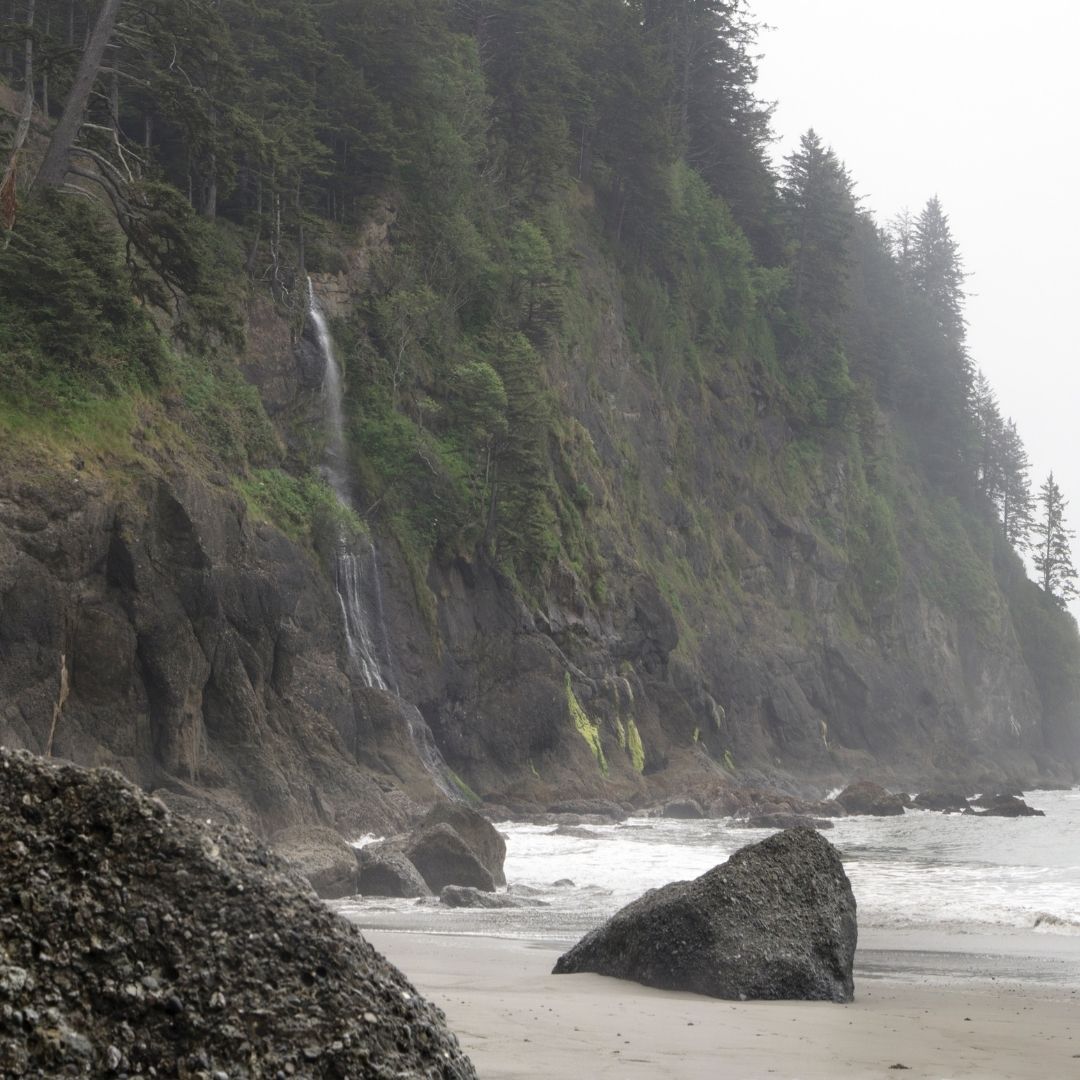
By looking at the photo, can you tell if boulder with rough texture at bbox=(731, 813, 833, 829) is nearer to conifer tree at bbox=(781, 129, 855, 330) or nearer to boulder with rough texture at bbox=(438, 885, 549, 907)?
boulder with rough texture at bbox=(438, 885, 549, 907)

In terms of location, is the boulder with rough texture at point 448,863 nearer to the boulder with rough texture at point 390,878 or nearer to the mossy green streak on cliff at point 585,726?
the boulder with rough texture at point 390,878

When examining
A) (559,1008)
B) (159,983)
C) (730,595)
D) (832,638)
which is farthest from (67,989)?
(832,638)

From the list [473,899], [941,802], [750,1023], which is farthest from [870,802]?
[750,1023]

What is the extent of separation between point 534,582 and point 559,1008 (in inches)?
1102

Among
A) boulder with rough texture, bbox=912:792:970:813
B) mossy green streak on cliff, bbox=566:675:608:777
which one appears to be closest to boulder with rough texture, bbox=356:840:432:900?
mossy green streak on cliff, bbox=566:675:608:777

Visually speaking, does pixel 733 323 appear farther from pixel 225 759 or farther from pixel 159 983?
pixel 159 983

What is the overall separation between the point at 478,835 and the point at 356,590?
11.3 m

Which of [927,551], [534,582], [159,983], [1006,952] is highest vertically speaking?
[927,551]

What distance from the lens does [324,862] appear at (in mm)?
15469

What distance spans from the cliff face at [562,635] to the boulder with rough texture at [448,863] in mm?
3038

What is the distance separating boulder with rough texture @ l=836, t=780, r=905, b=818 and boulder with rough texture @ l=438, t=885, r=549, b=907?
25.3 m

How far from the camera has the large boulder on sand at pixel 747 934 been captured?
8.61 metres

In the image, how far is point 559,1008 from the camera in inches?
279

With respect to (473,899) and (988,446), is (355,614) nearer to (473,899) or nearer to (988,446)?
(473,899)
